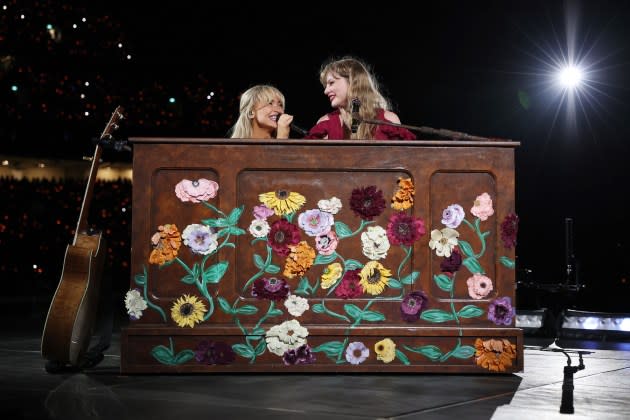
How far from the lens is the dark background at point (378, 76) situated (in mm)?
11125

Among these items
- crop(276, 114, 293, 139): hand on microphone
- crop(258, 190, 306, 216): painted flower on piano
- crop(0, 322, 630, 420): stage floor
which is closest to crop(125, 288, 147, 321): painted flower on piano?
crop(0, 322, 630, 420): stage floor

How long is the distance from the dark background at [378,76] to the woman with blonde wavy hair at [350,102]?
5.12 meters

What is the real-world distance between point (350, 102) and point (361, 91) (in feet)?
0.42

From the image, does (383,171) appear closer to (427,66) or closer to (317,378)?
(317,378)

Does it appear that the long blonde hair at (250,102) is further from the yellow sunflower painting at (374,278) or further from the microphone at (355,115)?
the yellow sunflower painting at (374,278)

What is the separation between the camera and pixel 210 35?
13.0 m

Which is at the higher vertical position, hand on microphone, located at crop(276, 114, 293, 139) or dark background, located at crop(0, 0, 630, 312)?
dark background, located at crop(0, 0, 630, 312)

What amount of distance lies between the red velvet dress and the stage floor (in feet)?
4.30

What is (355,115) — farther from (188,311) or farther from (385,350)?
(188,311)

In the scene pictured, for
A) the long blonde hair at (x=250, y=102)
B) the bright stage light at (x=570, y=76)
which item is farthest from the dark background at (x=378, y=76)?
the long blonde hair at (x=250, y=102)

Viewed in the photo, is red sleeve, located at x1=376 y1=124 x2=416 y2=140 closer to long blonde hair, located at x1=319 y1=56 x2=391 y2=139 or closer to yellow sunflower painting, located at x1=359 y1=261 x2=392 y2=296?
long blonde hair, located at x1=319 y1=56 x2=391 y2=139

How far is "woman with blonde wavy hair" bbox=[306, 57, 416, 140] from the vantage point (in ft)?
16.9

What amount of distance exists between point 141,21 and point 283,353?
11174 millimetres

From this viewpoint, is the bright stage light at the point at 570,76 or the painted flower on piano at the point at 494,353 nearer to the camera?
the painted flower on piano at the point at 494,353
